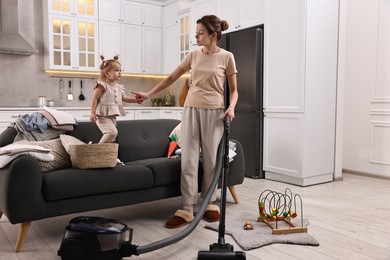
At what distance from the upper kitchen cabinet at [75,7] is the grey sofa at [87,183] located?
312cm

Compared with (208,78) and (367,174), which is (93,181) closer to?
(208,78)

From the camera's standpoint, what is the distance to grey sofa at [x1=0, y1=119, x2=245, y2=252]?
217 cm

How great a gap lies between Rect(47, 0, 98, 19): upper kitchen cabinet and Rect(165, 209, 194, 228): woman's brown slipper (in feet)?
13.7

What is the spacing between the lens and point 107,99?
285 cm

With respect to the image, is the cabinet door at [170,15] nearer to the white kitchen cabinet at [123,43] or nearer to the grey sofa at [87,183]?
the white kitchen cabinet at [123,43]

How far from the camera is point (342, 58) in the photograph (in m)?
4.36

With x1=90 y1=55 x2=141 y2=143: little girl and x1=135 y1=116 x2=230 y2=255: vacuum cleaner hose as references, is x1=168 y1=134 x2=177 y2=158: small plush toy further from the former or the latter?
x1=135 y1=116 x2=230 y2=255: vacuum cleaner hose

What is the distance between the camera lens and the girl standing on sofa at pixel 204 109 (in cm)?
264

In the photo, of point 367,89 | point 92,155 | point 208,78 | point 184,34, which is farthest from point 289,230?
point 184,34

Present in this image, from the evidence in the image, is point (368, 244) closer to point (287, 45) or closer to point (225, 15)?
point (287, 45)

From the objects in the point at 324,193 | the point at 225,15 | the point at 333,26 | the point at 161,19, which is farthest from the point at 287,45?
the point at 161,19

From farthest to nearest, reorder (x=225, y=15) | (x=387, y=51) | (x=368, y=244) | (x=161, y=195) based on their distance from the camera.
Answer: (x=225, y=15)
(x=387, y=51)
(x=161, y=195)
(x=368, y=244)

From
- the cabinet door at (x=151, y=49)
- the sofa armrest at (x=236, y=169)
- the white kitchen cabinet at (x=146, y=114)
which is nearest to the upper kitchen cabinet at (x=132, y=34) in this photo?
the cabinet door at (x=151, y=49)

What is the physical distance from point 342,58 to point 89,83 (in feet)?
12.7
